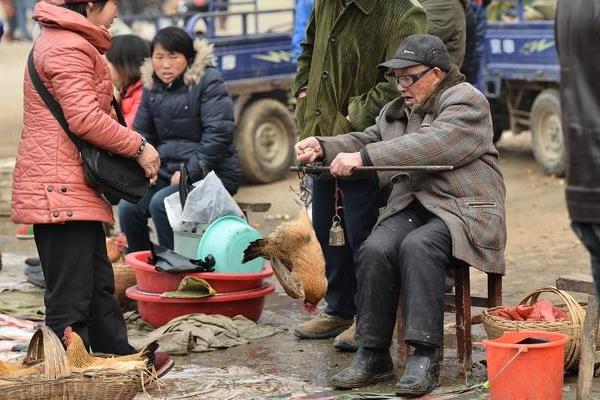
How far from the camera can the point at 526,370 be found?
5.28m

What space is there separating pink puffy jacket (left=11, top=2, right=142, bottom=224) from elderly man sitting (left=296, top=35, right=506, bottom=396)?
3.52ft

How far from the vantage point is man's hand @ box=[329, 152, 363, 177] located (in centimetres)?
573

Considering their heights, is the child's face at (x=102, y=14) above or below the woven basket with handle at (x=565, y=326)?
above

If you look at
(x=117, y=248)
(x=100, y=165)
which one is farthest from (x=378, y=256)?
(x=117, y=248)

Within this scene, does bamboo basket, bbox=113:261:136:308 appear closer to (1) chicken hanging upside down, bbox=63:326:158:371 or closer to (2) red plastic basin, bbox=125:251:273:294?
(2) red plastic basin, bbox=125:251:273:294

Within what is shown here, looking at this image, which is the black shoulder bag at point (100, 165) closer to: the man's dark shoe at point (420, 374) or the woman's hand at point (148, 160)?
the woman's hand at point (148, 160)

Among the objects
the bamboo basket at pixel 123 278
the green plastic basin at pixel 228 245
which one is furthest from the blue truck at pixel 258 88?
the green plastic basin at pixel 228 245

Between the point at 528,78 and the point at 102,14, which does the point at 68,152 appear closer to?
the point at 102,14

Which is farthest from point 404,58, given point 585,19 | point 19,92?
point 19,92

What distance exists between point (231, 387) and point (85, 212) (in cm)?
109

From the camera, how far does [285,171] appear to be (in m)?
12.9

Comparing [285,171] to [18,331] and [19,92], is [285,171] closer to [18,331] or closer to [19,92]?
[18,331]

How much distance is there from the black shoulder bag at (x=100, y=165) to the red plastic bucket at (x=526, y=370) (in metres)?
1.73

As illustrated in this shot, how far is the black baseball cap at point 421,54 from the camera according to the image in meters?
5.79
